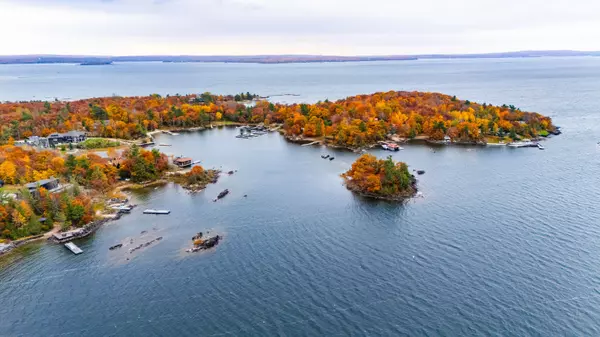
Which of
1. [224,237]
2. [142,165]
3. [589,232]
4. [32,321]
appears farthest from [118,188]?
[589,232]

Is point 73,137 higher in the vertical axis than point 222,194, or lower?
higher

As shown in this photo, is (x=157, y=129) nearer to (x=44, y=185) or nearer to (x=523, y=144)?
(x=44, y=185)

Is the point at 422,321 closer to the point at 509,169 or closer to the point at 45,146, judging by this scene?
the point at 509,169

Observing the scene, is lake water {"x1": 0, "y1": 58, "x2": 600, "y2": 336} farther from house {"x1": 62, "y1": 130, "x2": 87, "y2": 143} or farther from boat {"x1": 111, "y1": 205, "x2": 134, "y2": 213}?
house {"x1": 62, "y1": 130, "x2": 87, "y2": 143}

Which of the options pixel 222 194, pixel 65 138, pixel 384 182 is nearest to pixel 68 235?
pixel 222 194

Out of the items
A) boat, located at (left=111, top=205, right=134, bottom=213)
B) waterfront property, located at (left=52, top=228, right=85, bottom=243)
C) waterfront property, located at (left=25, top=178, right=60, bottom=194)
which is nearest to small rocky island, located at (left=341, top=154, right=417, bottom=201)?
boat, located at (left=111, top=205, right=134, bottom=213)

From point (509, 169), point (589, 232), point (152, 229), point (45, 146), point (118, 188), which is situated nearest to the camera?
point (589, 232)
